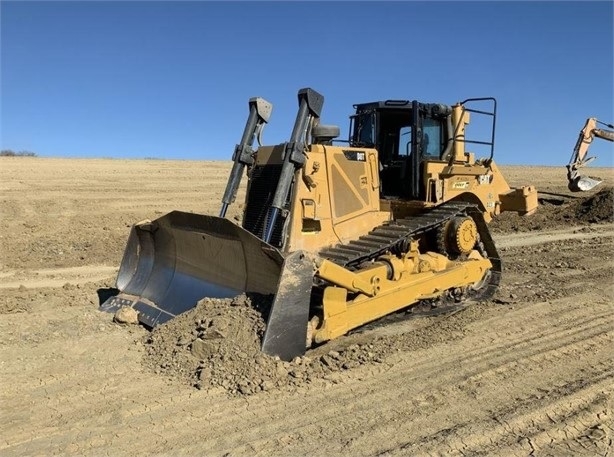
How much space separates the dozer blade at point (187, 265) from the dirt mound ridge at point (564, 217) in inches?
433

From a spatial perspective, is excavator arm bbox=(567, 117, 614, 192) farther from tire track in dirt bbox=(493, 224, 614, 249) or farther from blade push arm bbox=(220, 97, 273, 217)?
blade push arm bbox=(220, 97, 273, 217)

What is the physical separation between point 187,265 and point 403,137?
10.6 feet

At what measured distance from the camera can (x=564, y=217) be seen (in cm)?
1683

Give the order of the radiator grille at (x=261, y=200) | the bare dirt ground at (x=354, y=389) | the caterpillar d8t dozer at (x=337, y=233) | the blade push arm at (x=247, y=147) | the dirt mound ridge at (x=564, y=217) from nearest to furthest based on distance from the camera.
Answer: the bare dirt ground at (x=354, y=389) < the caterpillar d8t dozer at (x=337, y=233) < the radiator grille at (x=261, y=200) < the blade push arm at (x=247, y=147) < the dirt mound ridge at (x=564, y=217)

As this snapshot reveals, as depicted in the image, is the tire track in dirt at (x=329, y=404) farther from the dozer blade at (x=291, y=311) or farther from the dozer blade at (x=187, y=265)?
the dozer blade at (x=187, y=265)

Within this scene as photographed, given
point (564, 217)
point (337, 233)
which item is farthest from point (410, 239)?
point (564, 217)

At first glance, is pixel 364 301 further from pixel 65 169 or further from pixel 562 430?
pixel 65 169

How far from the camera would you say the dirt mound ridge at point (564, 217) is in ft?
51.8

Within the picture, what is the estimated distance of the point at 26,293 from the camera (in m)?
7.76

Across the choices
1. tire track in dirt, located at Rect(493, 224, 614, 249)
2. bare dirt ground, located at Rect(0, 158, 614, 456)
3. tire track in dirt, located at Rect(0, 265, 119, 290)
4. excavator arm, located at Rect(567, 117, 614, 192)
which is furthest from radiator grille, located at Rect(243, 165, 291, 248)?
excavator arm, located at Rect(567, 117, 614, 192)

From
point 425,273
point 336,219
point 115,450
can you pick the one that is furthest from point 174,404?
point 425,273

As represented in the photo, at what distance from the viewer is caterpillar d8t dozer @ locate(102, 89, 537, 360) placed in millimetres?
5270

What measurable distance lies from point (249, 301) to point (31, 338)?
2415 millimetres

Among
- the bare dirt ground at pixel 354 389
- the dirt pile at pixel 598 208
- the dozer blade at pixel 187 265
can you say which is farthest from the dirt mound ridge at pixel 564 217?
the dozer blade at pixel 187 265
